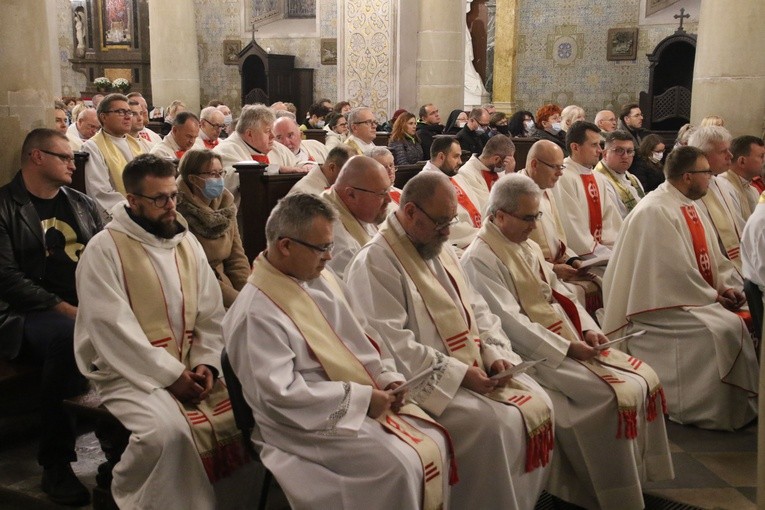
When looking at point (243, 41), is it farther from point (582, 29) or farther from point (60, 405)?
point (60, 405)

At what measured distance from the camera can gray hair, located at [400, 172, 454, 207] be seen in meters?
3.55

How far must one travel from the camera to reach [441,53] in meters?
12.7

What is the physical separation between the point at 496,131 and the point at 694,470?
710cm

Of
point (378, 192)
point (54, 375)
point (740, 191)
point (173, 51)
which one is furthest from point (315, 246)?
point (173, 51)

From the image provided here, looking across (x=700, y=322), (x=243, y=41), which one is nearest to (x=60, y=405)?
(x=700, y=322)

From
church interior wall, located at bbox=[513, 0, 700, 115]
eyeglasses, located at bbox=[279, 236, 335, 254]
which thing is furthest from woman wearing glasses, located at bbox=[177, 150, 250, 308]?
church interior wall, located at bbox=[513, 0, 700, 115]

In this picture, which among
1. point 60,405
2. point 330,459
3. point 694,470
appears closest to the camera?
point 330,459

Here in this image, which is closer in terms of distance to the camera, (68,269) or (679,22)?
(68,269)

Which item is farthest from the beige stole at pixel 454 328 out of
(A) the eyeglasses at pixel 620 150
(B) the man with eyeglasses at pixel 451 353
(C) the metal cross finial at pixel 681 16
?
(C) the metal cross finial at pixel 681 16

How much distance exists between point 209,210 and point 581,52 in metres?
12.5

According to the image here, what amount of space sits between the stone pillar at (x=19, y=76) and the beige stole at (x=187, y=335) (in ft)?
4.46

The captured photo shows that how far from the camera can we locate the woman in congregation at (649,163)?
27.5 feet

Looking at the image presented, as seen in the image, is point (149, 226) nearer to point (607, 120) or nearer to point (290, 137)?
point (290, 137)

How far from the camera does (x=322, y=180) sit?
587 cm
